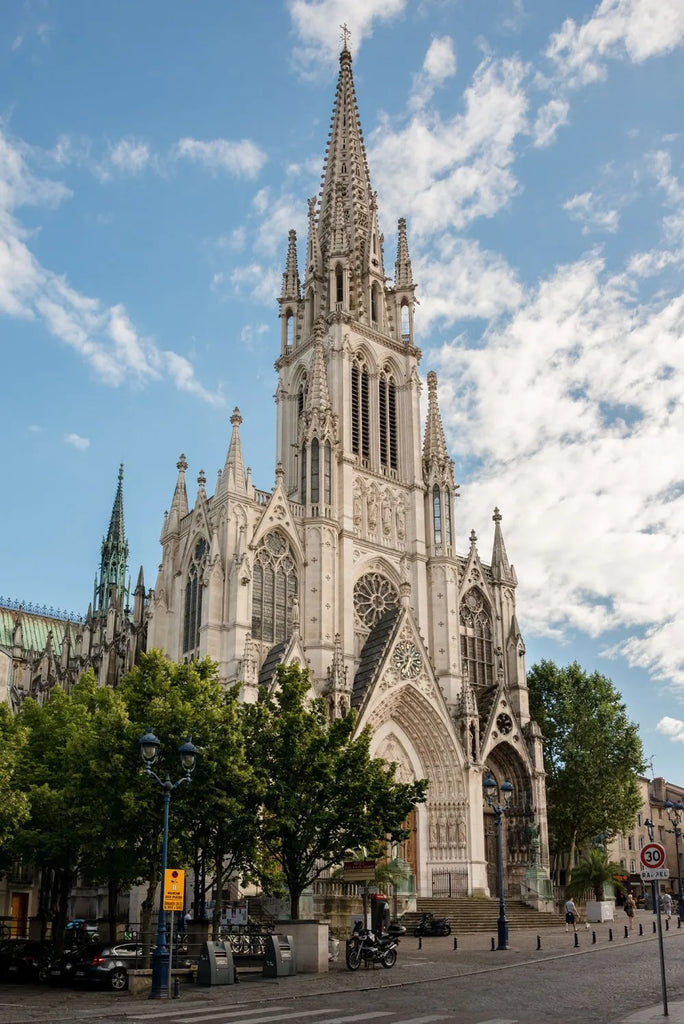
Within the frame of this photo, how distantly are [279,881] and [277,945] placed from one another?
17.9 feet

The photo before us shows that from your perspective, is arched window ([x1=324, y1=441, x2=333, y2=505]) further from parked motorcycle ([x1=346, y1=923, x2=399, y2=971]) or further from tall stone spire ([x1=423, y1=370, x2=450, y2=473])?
parked motorcycle ([x1=346, y1=923, x2=399, y2=971])

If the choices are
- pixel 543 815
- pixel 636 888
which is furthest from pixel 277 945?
pixel 636 888

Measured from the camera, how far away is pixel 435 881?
47844 mm

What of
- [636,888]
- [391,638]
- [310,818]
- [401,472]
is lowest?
[636,888]

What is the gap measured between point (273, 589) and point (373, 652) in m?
5.88

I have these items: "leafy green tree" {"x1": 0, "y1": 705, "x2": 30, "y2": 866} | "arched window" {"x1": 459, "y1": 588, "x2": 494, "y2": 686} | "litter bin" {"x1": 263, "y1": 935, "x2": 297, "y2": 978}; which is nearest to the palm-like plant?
"arched window" {"x1": 459, "y1": 588, "x2": 494, "y2": 686}

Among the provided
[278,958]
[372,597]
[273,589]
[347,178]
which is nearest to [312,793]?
[278,958]

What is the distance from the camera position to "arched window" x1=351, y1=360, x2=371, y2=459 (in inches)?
2218

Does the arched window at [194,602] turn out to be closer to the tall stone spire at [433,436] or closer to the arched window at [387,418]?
the arched window at [387,418]

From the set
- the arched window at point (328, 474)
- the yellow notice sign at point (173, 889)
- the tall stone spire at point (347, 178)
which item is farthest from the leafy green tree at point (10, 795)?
the tall stone spire at point (347, 178)

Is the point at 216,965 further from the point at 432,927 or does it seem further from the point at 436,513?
the point at 436,513

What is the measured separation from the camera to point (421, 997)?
2006cm

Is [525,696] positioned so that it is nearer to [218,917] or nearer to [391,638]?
[391,638]

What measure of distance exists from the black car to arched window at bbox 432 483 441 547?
32729mm
